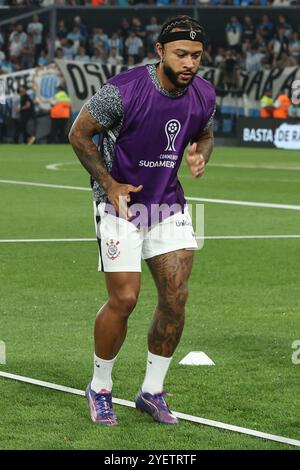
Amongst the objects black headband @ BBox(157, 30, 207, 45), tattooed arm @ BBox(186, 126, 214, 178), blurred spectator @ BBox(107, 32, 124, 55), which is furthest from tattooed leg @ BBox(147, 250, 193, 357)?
blurred spectator @ BBox(107, 32, 124, 55)

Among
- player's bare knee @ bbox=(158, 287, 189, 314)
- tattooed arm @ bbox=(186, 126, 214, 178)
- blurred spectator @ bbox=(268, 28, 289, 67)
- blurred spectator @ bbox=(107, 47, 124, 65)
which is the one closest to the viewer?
tattooed arm @ bbox=(186, 126, 214, 178)

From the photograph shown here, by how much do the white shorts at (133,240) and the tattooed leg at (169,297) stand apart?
0.18ft

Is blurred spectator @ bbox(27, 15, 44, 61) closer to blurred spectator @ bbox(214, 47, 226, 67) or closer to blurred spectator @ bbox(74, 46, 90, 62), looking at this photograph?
blurred spectator @ bbox(74, 46, 90, 62)

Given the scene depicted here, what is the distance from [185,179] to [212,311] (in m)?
15.9

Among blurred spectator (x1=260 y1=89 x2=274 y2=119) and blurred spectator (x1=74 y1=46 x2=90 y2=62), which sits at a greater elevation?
blurred spectator (x1=74 y1=46 x2=90 y2=62)

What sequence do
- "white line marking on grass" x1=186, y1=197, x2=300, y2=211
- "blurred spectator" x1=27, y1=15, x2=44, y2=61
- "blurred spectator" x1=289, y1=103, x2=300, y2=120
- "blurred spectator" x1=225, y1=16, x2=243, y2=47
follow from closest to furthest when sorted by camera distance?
"white line marking on grass" x1=186, y1=197, x2=300, y2=211 < "blurred spectator" x1=289, y1=103, x2=300, y2=120 < "blurred spectator" x1=225, y1=16, x2=243, y2=47 < "blurred spectator" x1=27, y1=15, x2=44, y2=61

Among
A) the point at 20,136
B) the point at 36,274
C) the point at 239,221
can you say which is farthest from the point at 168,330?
the point at 20,136

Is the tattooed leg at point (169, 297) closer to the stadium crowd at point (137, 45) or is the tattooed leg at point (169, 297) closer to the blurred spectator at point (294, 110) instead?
the blurred spectator at point (294, 110)

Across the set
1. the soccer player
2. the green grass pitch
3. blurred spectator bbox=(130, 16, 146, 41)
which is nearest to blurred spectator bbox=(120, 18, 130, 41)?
blurred spectator bbox=(130, 16, 146, 41)

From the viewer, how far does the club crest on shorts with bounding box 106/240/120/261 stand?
7059 millimetres

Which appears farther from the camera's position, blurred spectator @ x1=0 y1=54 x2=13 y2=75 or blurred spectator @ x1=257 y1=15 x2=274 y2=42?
blurred spectator @ x1=257 y1=15 x2=274 y2=42

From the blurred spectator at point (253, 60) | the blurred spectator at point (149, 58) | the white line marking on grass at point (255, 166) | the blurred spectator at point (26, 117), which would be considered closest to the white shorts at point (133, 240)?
the white line marking on grass at point (255, 166)

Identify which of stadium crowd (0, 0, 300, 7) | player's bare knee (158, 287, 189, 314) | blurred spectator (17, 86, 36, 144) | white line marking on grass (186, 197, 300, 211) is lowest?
blurred spectator (17, 86, 36, 144)

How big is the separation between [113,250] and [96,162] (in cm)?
51
